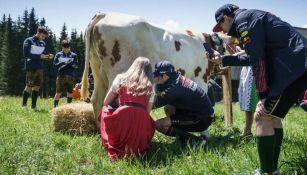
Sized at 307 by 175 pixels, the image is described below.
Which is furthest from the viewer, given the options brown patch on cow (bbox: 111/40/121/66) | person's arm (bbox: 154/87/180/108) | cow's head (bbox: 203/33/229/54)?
cow's head (bbox: 203/33/229/54)

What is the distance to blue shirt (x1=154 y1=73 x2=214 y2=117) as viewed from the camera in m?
5.95

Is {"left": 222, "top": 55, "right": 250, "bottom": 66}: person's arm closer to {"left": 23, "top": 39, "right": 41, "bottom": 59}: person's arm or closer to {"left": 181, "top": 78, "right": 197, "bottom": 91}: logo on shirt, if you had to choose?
{"left": 181, "top": 78, "right": 197, "bottom": 91}: logo on shirt

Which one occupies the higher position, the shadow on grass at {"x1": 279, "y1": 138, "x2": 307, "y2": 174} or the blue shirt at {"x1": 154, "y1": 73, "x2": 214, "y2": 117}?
the shadow on grass at {"x1": 279, "y1": 138, "x2": 307, "y2": 174}

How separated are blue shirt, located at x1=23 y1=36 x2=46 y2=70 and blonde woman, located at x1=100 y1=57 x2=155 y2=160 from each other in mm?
5336

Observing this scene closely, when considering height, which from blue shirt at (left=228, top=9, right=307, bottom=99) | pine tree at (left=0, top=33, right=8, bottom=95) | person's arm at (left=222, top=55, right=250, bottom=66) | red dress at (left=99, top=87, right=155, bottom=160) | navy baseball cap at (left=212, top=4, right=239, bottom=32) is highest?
navy baseball cap at (left=212, top=4, right=239, bottom=32)

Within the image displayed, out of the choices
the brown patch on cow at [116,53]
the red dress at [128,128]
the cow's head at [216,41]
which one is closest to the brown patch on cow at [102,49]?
the brown patch on cow at [116,53]

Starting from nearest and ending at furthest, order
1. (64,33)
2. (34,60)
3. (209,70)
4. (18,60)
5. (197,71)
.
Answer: (197,71)
(209,70)
(34,60)
(18,60)
(64,33)

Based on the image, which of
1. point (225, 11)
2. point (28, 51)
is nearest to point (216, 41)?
point (225, 11)

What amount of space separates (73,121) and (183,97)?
6.86 feet

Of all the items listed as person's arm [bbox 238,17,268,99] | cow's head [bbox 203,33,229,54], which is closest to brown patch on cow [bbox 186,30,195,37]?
cow's head [bbox 203,33,229,54]

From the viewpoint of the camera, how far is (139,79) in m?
5.53

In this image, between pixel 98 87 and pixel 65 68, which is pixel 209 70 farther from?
pixel 65 68

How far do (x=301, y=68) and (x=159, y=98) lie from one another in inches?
104

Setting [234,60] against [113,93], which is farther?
[113,93]
